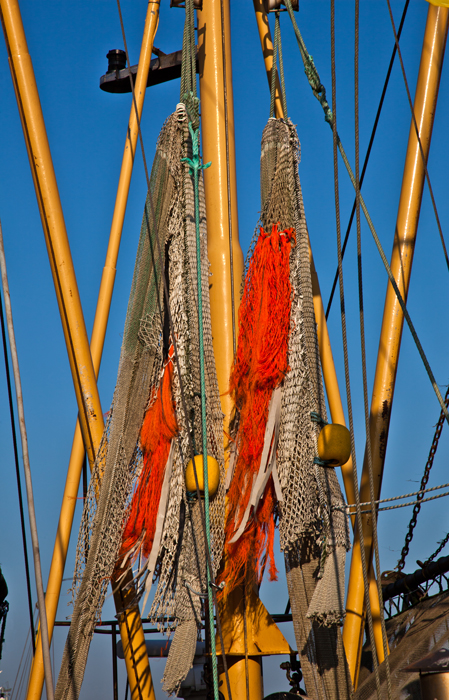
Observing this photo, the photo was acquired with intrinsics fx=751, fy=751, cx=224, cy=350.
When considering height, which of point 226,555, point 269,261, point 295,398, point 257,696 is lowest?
point 257,696

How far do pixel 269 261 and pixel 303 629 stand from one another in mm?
1847

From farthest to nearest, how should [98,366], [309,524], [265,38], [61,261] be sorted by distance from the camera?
1. [265,38]
2. [98,366]
3. [61,261]
4. [309,524]

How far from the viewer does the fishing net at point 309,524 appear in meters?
3.37

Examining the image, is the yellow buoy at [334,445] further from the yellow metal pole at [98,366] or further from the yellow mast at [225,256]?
the yellow metal pole at [98,366]

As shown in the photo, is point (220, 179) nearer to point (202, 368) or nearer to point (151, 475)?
point (202, 368)

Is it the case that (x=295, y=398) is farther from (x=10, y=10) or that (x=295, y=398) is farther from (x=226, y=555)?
(x=10, y=10)

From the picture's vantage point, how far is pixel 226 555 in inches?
151

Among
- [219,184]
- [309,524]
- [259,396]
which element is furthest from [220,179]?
[309,524]

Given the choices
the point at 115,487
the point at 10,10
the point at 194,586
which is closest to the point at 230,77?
the point at 10,10

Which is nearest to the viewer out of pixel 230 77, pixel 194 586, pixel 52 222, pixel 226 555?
pixel 194 586

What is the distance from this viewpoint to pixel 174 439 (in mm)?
3805

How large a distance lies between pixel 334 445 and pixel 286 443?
0.88ft

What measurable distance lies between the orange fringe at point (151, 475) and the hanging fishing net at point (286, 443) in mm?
377

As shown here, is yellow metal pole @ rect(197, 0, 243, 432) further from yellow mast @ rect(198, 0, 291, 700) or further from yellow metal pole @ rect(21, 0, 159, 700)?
yellow metal pole @ rect(21, 0, 159, 700)
